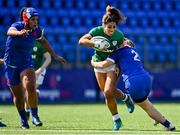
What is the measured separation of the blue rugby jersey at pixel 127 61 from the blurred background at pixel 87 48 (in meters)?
10.4

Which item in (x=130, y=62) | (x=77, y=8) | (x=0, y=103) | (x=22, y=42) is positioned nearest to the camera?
(x=130, y=62)

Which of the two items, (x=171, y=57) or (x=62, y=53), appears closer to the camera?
(x=62, y=53)

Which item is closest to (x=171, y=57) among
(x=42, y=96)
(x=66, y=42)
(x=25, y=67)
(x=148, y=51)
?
(x=148, y=51)

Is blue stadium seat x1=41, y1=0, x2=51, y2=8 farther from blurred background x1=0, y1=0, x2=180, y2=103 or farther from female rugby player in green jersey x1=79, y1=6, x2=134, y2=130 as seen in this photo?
female rugby player in green jersey x1=79, y1=6, x2=134, y2=130

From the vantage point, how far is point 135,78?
36.4 feet

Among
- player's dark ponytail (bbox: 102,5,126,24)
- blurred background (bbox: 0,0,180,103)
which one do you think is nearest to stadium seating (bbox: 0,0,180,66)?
blurred background (bbox: 0,0,180,103)

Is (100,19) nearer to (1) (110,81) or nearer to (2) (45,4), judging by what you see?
(2) (45,4)

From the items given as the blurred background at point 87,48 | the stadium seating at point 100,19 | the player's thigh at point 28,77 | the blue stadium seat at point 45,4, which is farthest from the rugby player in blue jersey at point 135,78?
the blue stadium seat at point 45,4

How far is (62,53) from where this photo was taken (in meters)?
26.0

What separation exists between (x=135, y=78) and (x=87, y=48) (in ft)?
48.2

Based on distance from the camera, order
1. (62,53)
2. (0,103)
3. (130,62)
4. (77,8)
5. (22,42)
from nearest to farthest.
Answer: (130,62)
(22,42)
(0,103)
(62,53)
(77,8)

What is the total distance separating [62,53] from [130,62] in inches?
583

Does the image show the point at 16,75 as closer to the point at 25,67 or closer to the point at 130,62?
the point at 25,67

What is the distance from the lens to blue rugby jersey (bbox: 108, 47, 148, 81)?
36.8ft
